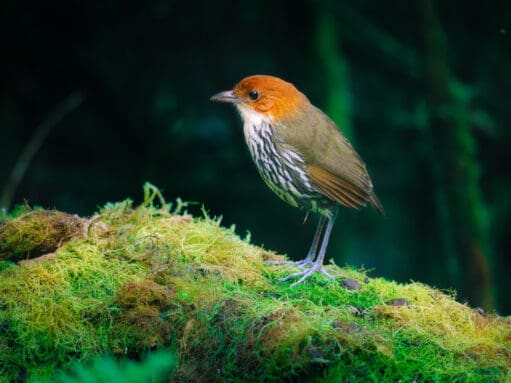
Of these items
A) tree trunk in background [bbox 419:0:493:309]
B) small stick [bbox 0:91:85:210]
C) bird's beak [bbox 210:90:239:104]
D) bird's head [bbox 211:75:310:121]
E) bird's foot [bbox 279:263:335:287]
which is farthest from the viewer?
tree trunk in background [bbox 419:0:493:309]

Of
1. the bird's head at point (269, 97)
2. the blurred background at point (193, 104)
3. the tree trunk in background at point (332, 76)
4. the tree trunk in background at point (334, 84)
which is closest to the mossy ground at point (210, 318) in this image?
the bird's head at point (269, 97)

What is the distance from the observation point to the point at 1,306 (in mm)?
2877

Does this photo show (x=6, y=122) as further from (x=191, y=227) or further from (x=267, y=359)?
(x=267, y=359)

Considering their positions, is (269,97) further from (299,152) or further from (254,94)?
(299,152)

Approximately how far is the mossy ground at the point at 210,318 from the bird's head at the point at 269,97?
41.2 inches

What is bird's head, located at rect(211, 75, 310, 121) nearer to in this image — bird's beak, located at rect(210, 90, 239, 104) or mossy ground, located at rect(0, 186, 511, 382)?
bird's beak, located at rect(210, 90, 239, 104)

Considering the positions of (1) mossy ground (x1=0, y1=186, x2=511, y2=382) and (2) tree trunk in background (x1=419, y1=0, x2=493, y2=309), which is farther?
(2) tree trunk in background (x1=419, y1=0, x2=493, y2=309)

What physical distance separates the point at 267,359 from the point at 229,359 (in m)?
0.17

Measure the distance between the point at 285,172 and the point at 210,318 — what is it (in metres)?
1.45

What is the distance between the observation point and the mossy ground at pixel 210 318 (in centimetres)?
260

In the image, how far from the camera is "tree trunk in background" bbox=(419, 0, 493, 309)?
6.53 meters

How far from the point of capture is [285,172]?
4016 mm

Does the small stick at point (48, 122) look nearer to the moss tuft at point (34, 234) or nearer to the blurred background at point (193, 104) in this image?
the blurred background at point (193, 104)

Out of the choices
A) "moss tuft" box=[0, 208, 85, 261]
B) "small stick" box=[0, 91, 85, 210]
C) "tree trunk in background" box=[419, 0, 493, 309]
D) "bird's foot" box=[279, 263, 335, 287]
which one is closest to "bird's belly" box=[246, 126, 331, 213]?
"bird's foot" box=[279, 263, 335, 287]
